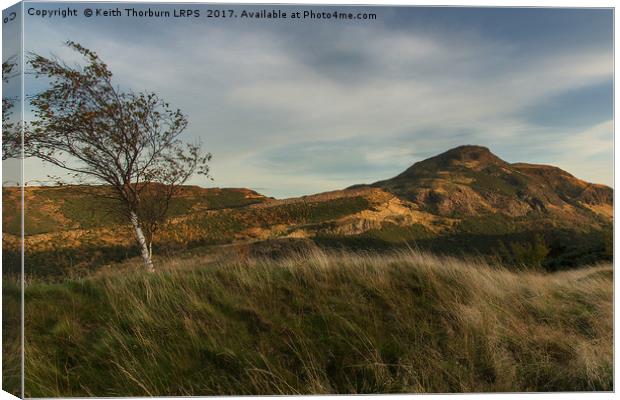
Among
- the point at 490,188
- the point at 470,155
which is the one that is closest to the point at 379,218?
the point at 470,155

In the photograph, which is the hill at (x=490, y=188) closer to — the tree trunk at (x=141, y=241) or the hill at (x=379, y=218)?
the hill at (x=379, y=218)

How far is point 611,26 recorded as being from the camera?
4.41m

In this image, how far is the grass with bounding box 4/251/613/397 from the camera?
12.3ft

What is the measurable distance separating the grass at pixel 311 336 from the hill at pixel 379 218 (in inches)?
66.4

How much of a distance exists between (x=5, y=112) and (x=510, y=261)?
7157mm

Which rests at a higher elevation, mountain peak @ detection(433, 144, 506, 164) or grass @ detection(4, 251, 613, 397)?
mountain peak @ detection(433, 144, 506, 164)

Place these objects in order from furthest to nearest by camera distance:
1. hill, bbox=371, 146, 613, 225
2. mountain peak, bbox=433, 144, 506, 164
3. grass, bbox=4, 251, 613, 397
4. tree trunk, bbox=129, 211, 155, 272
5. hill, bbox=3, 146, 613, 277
→ hill, bbox=3, 146, 613, 277
tree trunk, bbox=129, 211, 155, 272
hill, bbox=371, 146, 613, 225
mountain peak, bbox=433, 144, 506, 164
grass, bbox=4, 251, 613, 397

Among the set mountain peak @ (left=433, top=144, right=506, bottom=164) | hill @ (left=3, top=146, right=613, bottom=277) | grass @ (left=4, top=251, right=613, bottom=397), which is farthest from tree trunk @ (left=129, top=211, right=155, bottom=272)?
mountain peak @ (left=433, top=144, right=506, bottom=164)

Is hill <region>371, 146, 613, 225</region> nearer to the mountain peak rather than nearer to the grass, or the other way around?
the mountain peak

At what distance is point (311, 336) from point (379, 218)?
351cm

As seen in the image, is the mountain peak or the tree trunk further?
the tree trunk

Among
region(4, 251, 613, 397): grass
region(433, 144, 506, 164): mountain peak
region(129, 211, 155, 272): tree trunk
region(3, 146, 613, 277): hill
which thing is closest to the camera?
region(4, 251, 613, 397): grass

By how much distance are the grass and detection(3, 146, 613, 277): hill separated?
5.54ft

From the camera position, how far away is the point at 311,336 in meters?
4.04
